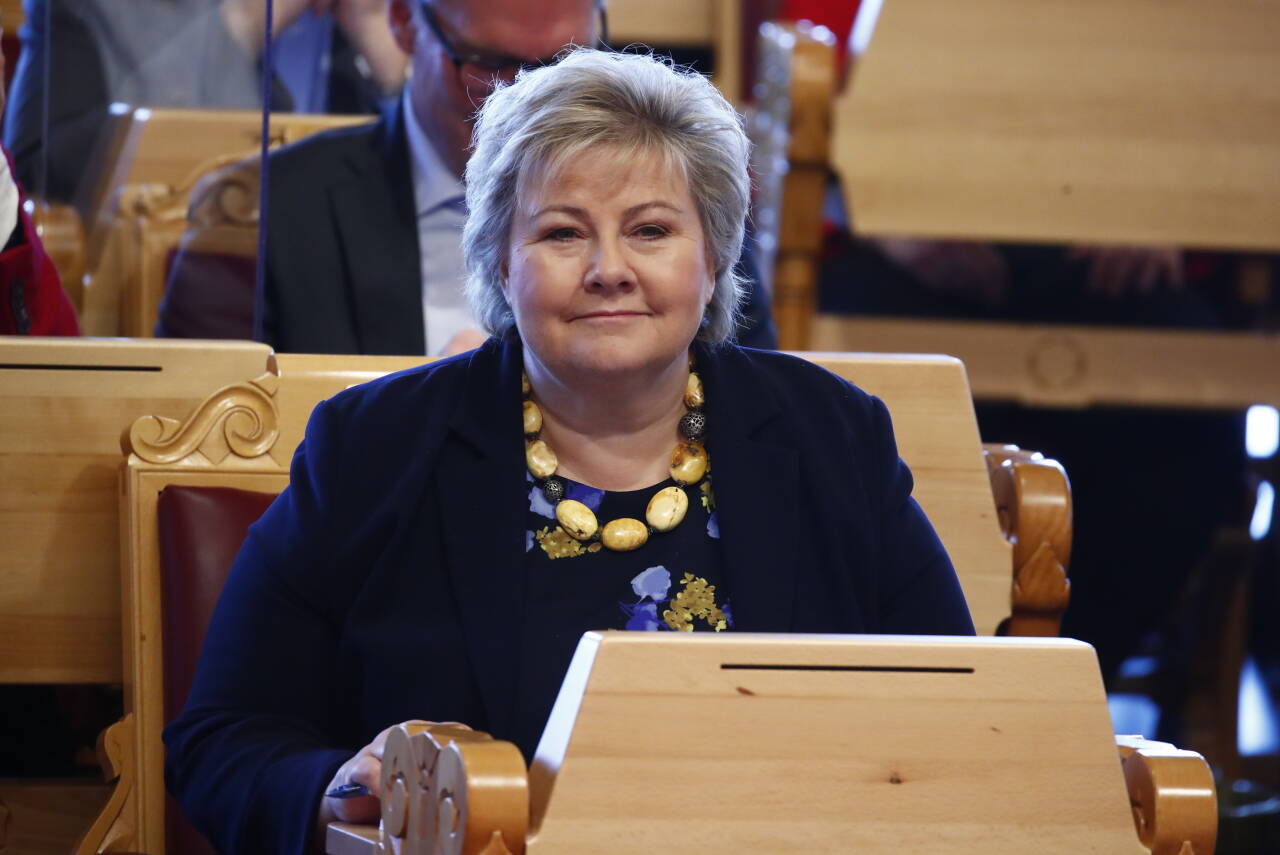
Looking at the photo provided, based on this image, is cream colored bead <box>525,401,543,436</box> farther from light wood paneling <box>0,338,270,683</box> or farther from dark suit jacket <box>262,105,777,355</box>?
dark suit jacket <box>262,105,777,355</box>

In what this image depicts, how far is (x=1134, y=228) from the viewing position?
3139 millimetres

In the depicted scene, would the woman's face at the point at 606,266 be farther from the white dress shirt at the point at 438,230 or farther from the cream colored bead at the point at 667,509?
the white dress shirt at the point at 438,230

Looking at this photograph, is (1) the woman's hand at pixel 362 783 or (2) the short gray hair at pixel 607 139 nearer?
(1) the woman's hand at pixel 362 783

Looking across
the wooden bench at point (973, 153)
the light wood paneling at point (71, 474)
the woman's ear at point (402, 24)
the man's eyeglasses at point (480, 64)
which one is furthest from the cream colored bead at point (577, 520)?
the wooden bench at point (973, 153)

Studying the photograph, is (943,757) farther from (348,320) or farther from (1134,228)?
(1134,228)

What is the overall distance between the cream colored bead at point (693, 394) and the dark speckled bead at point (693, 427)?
0.01 metres

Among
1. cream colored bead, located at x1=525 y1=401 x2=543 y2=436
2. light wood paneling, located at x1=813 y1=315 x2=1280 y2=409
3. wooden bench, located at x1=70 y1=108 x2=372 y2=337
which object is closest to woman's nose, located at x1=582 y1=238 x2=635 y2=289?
cream colored bead, located at x1=525 y1=401 x2=543 y2=436

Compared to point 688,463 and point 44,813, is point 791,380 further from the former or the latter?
point 44,813

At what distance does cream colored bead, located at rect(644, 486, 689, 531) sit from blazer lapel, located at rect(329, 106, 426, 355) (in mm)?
754

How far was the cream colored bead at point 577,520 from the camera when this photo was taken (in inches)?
63.6

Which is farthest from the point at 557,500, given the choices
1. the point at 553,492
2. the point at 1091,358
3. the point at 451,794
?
the point at 1091,358

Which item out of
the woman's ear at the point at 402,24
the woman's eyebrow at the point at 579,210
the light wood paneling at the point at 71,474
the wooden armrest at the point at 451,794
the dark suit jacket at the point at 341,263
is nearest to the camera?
the wooden armrest at the point at 451,794

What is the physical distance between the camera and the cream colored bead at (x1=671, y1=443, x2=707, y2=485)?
1675 millimetres

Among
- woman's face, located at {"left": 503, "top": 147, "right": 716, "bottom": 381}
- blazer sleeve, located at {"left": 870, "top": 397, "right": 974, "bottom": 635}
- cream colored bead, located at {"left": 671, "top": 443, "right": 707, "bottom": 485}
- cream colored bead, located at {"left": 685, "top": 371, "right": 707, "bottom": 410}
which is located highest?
woman's face, located at {"left": 503, "top": 147, "right": 716, "bottom": 381}
